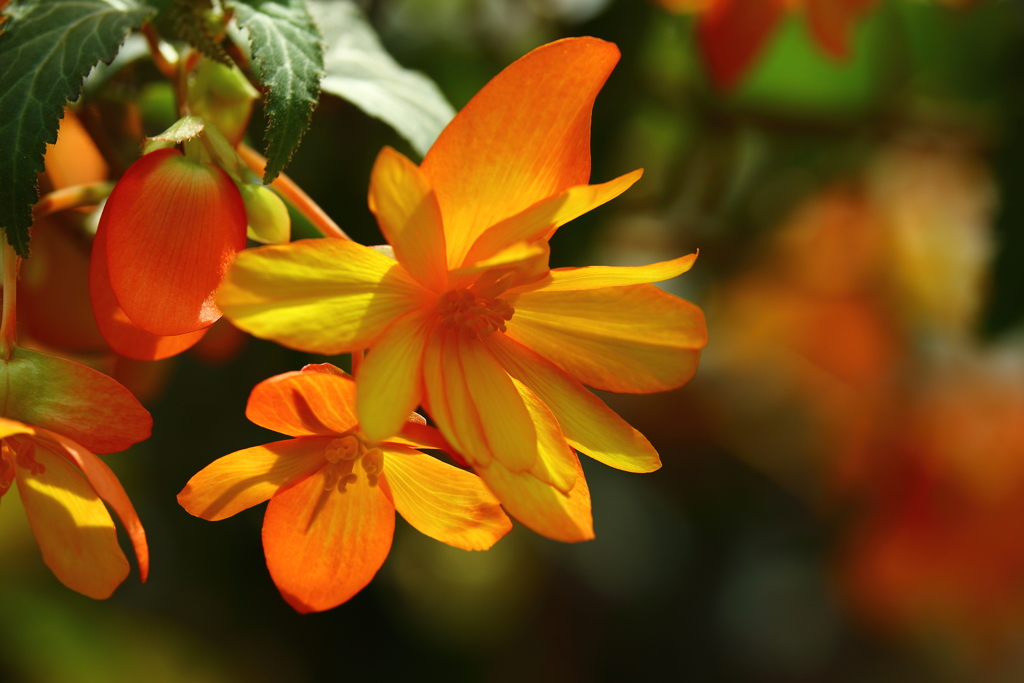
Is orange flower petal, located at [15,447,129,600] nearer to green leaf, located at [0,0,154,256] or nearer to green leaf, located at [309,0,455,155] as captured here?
green leaf, located at [0,0,154,256]

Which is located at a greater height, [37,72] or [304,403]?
[37,72]

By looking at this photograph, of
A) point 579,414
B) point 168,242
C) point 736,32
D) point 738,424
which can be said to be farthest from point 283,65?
point 738,424

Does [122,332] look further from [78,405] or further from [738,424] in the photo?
[738,424]

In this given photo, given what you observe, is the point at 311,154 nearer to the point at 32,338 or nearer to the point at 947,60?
the point at 32,338

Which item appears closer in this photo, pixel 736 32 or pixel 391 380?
pixel 391 380

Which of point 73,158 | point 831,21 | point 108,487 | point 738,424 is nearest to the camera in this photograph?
point 108,487

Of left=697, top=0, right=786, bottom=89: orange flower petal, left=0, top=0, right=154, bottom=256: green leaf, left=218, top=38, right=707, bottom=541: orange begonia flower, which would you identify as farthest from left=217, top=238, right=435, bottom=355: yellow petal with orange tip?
left=697, top=0, right=786, bottom=89: orange flower petal
